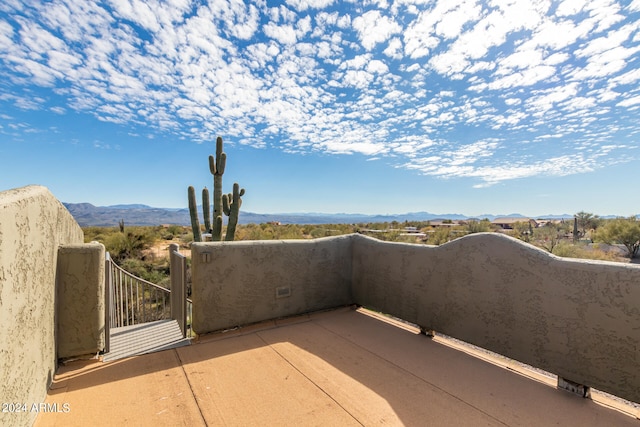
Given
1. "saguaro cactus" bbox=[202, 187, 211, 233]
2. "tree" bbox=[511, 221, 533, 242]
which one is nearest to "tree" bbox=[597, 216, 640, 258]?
"tree" bbox=[511, 221, 533, 242]

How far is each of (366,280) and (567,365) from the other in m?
3.15

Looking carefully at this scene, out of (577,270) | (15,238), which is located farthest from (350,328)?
(15,238)

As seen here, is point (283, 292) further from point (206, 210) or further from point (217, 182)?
point (206, 210)

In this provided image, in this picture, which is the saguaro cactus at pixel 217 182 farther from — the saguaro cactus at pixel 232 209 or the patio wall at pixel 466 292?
the patio wall at pixel 466 292

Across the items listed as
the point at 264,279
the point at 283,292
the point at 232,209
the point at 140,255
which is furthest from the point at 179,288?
the point at 140,255

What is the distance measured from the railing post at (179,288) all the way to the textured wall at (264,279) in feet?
0.74

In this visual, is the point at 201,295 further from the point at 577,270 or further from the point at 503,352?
the point at 577,270

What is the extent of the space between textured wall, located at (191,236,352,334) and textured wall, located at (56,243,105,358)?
116 centimetres

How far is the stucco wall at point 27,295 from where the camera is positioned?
216 cm

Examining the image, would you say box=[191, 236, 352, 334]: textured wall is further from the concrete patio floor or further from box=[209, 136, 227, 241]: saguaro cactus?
box=[209, 136, 227, 241]: saguaro cactus

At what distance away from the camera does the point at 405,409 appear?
3043mm

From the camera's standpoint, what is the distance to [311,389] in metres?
3.38

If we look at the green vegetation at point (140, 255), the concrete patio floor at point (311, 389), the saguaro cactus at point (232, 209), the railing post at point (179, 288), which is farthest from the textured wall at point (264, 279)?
the green vegetation at point (140, 255)

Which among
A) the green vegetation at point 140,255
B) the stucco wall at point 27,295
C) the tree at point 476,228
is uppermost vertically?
the stucco wall at point 27,295
